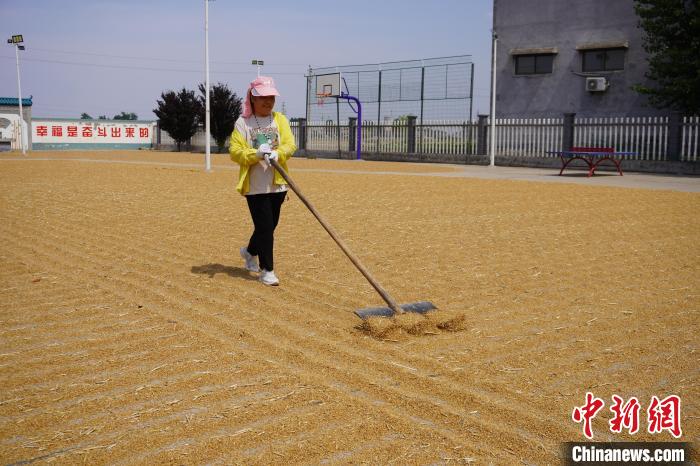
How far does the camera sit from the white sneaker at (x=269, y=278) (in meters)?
6.02

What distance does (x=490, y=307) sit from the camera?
5.34m

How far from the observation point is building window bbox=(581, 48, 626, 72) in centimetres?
2961

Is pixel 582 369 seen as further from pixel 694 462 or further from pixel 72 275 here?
pixel 72 275

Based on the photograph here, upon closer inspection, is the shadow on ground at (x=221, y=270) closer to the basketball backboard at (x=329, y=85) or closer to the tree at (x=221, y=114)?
the basketball backboard at (x=329, y=85)

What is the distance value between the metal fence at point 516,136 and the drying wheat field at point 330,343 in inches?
645

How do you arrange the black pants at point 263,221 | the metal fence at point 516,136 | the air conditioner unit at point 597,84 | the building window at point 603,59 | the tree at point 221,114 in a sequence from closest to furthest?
the black pants at point 263,221 < the metal fence at point 516,136 < the air conditioner unit at point 597,84 < the building window at point 603,59 < the tree at point 221,114

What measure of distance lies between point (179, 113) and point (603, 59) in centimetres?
2750

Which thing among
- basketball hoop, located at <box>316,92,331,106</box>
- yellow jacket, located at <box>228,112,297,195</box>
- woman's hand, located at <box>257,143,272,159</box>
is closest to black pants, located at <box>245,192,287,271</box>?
yellow jacket, located at <box>228,112,297,195</box>

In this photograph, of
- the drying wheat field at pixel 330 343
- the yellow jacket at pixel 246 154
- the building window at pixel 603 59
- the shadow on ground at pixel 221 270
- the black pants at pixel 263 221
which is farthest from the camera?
the building window at pixel 603 59

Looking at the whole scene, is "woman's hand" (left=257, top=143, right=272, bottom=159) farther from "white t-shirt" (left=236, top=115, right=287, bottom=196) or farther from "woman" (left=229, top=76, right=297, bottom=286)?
"white t-shirt" (left=236, top=115, right=287, bottom=196)

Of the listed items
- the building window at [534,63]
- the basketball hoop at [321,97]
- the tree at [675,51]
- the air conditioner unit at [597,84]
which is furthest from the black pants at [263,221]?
the basketball hoop at [321,97]

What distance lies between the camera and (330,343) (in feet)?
14.6

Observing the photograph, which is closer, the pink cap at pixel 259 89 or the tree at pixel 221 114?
the pink cap at pixel 259 89

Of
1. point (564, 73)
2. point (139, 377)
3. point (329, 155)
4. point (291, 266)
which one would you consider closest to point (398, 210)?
point (291, 266)
